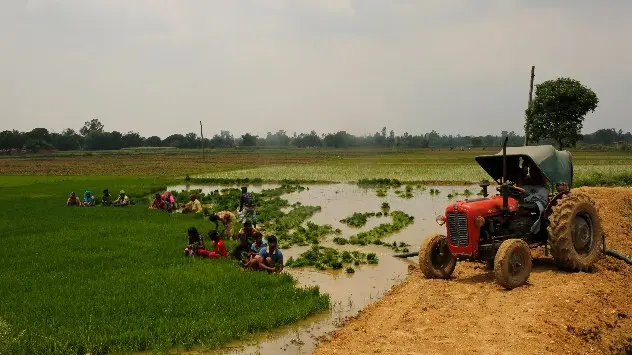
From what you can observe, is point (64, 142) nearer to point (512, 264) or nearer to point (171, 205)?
point (171, 205)

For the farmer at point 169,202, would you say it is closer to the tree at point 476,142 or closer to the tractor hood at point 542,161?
the tractor hood at point 542,161

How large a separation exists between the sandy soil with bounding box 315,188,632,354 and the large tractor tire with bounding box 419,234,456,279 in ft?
0.84

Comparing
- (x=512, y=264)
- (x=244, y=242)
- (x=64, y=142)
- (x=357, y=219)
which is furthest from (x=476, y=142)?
(x=512, y=264)

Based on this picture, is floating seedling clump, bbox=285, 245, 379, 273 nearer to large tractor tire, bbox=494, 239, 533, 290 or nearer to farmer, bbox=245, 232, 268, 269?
farmer, bbox=245, 232, 268, 269

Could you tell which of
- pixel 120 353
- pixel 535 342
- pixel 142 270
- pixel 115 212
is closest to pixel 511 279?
pixel 535 342

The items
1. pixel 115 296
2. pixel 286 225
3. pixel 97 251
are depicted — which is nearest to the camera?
pixel 115 296

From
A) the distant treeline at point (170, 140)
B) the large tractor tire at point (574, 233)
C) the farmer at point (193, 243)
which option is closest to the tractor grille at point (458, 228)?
the large tractor tire at point (574, 233)

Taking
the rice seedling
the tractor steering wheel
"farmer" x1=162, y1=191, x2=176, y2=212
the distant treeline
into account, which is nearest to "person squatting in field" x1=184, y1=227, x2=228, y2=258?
the tractor steering wheel

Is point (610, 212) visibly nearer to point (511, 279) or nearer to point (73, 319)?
point (511, 279)

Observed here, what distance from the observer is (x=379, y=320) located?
8109 mm

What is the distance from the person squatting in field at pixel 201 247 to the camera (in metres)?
13.2

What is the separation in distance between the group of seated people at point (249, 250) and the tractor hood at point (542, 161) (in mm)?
5307

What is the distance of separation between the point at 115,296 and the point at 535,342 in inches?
297

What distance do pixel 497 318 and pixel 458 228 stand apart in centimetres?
232
